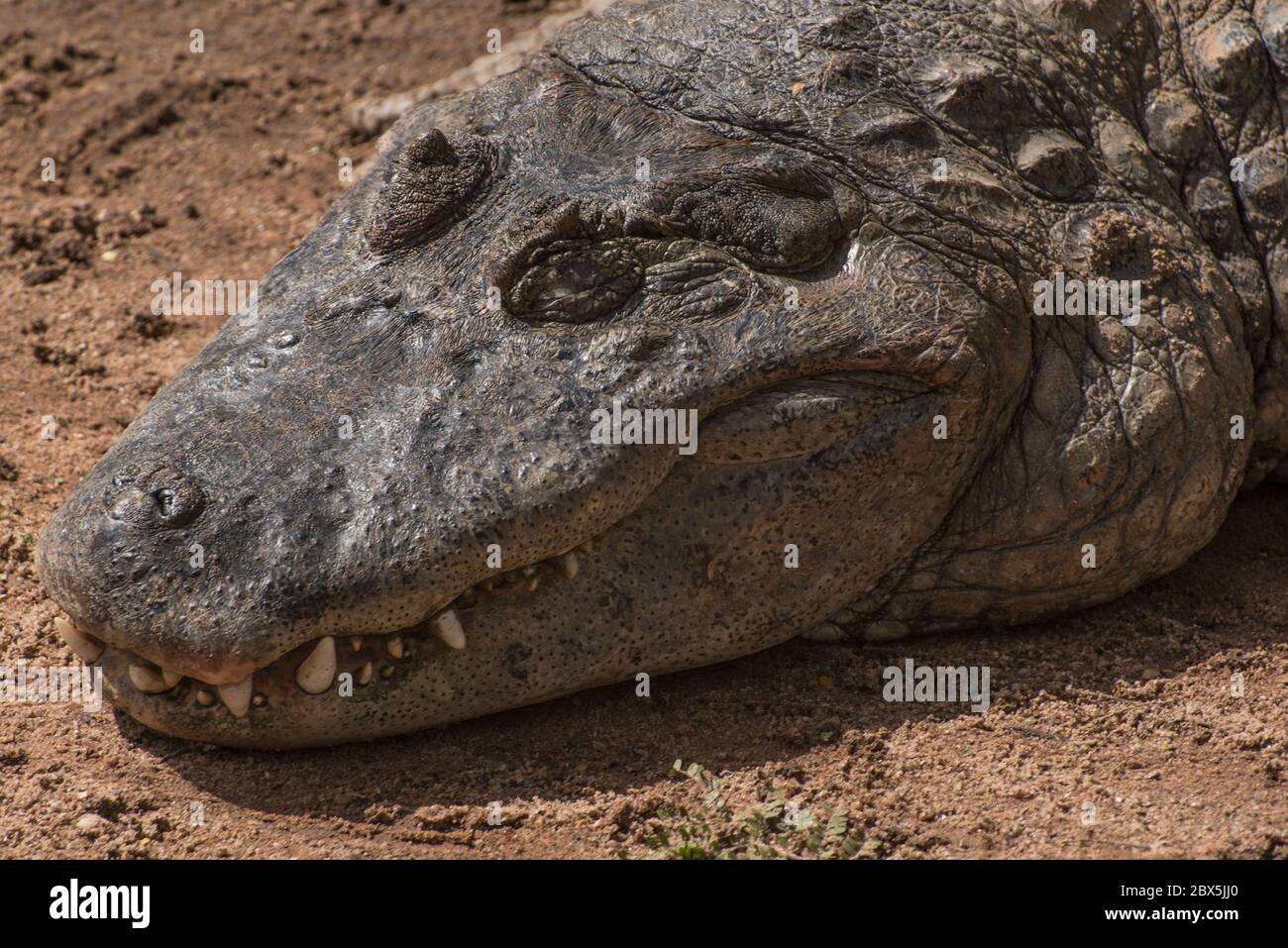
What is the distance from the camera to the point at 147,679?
11.3 feet

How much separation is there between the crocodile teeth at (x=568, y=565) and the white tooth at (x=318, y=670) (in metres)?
0.58

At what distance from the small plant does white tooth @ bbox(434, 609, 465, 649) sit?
25.3 inches

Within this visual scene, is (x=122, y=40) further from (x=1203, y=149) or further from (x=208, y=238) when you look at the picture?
(x=1203, y=149)

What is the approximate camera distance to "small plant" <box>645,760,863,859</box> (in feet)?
10.8

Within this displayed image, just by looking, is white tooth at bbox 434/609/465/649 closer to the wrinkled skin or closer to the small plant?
the wrinkled skin

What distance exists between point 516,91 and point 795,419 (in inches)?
51.4

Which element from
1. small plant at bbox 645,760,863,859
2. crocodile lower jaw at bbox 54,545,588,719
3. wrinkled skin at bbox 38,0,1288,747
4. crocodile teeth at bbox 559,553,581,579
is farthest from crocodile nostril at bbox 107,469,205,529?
small plant at bbox 645,760,863,859

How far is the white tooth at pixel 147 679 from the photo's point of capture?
3434mm

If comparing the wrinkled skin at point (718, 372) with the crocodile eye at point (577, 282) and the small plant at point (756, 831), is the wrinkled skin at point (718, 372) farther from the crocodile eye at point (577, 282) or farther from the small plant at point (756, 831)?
the small plant at point (756, 831)

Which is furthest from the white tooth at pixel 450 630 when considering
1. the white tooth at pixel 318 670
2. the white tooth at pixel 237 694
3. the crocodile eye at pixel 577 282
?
the crocodile eye at pixel 577 282

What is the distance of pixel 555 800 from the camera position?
3500 mm

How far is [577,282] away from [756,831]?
143 cm
